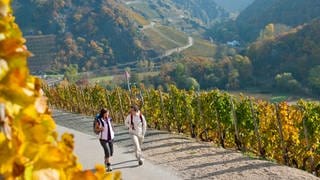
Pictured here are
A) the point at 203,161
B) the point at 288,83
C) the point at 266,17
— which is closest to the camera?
the point at 203,161

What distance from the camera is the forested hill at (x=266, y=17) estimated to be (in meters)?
143

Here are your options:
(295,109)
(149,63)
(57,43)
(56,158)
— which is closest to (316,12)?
(149,63)

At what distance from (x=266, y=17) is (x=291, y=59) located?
72.3m

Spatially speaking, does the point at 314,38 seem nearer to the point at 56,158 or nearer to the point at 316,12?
the point at 316,12

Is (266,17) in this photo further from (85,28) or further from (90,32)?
(85,28)

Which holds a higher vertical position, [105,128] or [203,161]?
[105,128]

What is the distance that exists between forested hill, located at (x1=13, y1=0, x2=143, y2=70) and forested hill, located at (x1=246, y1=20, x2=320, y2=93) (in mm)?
51060

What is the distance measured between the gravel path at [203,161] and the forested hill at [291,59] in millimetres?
68825

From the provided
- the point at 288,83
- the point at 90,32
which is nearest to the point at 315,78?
the point at 288,83

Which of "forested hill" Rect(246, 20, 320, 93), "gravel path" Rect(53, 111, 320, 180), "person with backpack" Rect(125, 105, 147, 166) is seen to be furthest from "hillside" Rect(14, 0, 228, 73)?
"person with backpack" Rect(125, 105, 147, 166)

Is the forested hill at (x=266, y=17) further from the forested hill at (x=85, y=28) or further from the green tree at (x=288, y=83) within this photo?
the green tree at (x=288, y=83)

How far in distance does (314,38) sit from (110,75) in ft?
169

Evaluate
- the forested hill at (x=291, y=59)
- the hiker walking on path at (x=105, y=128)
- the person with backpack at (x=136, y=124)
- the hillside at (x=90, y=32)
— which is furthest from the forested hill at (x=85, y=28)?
the hiker walking on path at (x=105, y=128)

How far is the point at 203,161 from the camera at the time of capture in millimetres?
12305
